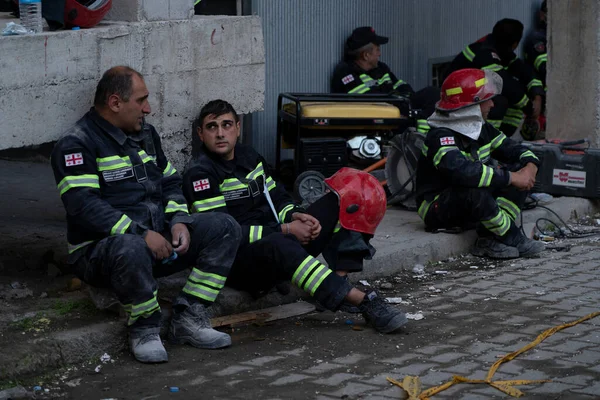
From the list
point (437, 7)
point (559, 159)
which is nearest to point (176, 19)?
point (559, 159)

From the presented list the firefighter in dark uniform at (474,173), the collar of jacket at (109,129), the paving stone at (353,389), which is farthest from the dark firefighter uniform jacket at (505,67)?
the paving stone at (353,389)

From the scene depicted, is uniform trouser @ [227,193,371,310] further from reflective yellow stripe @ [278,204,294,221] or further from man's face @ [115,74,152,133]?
man's face @ [115,74,152,133]

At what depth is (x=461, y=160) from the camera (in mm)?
7137

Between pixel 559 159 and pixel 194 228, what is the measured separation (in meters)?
4.37

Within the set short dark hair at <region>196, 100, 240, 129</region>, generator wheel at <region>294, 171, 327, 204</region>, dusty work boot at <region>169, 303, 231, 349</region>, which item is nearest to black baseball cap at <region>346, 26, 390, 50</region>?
generator wheel at <region>294, 171, 327, 204</region>

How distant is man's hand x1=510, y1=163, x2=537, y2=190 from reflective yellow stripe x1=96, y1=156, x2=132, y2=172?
3011 mm

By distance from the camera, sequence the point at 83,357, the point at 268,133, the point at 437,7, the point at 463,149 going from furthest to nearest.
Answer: the point at 437,7 → the point at 268,133 → the point at 463,149 → the point at 83,357

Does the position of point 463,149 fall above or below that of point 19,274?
above

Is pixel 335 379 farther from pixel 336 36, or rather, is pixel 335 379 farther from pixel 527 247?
pixel 336 36

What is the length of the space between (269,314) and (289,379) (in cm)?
107

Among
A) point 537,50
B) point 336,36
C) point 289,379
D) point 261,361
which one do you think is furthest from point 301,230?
point 537,50

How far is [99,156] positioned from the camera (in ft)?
17.3

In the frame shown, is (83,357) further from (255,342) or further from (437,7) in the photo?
(437,7)

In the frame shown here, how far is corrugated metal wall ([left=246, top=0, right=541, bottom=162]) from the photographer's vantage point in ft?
30.9
